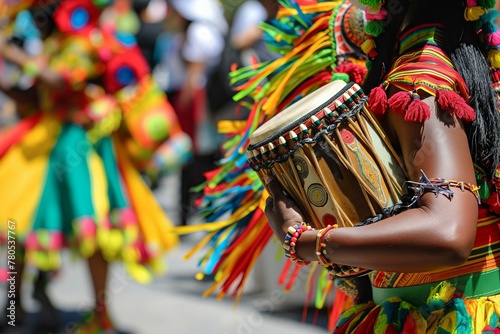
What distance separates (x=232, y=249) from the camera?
224 cm

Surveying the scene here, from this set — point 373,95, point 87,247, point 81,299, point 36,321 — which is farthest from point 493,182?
point 81,299

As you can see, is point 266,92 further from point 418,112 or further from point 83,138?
point 83,138

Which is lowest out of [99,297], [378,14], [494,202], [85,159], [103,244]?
[99,297]

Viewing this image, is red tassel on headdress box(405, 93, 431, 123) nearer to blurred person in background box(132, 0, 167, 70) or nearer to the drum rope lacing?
the drum rope lacing

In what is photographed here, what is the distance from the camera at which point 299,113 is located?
1.58 m

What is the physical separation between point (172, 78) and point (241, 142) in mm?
4660

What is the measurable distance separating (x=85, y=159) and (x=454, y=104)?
3.25 metres

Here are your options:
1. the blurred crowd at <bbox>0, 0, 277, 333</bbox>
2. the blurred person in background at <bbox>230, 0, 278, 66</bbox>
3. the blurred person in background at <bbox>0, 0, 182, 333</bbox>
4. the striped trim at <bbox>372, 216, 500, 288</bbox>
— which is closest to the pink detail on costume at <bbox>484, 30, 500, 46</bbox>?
the striped trim at <bbox>372, 216, 500, 288</bbox>

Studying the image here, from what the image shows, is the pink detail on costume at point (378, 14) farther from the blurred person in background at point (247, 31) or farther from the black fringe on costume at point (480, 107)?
the blurred person in background at point (247, 31)

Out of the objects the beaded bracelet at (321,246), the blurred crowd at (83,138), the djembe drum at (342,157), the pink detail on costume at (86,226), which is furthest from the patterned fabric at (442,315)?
the pink detail on costume at (86,226)

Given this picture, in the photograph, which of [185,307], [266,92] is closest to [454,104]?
[266,92]

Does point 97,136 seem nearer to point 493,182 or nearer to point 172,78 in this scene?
point 172,78

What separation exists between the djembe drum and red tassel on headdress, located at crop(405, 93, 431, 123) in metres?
0.11

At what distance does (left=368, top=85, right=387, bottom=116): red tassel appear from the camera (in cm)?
153
